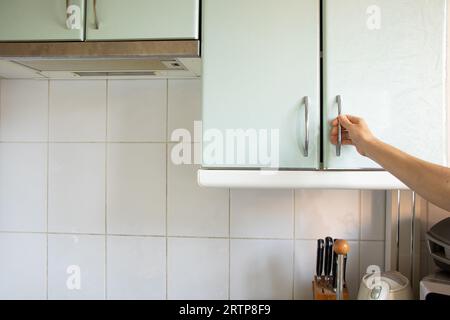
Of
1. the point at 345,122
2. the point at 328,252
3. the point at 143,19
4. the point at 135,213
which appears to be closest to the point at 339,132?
the point at 345,122

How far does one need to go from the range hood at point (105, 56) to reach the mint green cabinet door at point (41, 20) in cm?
2

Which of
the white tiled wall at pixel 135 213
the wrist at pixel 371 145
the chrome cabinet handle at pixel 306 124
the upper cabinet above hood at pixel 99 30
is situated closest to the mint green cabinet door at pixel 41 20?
the upper cabinet above hood at pixel 99 30

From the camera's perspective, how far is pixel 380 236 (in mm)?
1006

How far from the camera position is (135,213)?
42.3 inches

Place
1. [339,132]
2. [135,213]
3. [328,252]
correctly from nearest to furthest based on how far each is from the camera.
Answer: [339,132], [328,252], [135,213]

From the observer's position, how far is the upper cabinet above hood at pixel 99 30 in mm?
747

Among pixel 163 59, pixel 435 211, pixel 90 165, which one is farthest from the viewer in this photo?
pixel 90 165

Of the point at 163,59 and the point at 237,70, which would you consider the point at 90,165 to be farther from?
the point at 237,70

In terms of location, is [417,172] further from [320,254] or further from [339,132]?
[320,254]

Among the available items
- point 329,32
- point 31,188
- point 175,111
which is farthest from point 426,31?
point 31,188

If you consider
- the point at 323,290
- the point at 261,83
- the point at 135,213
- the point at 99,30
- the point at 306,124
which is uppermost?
the point at 99,30

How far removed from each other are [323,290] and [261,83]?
664mm

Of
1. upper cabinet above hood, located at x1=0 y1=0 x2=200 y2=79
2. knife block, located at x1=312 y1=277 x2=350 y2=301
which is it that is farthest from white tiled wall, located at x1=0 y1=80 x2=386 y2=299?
upper cabinet above hood, located at x1=0 y1=0 x2=200 y2=79

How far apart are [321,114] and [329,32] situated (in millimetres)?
195
